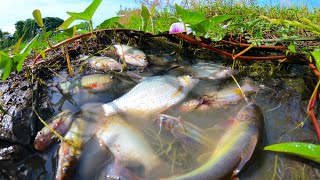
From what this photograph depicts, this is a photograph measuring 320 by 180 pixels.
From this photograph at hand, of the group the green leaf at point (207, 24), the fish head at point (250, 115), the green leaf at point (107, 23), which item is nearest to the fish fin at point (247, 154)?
the fish head at point (250, 115)

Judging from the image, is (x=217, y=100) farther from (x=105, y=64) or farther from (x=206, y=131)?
(x=105, y=64)

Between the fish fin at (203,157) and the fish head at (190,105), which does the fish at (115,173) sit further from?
the fish head at (190,105)

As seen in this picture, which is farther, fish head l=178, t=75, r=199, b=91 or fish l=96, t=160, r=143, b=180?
fish head l=178, t=75, r=199, b=91

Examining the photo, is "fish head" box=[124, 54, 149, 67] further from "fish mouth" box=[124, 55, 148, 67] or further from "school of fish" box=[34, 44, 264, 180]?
"school of fish" box=[34, 44, 264, 180]

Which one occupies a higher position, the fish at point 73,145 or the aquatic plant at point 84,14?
the aquatic plant at point 84,14

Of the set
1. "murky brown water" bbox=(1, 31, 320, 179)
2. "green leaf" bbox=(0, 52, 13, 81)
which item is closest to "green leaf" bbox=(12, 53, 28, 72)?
"green leaf" bbox=(0, 52, 13, 81)

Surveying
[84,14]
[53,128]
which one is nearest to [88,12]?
[84,14]
